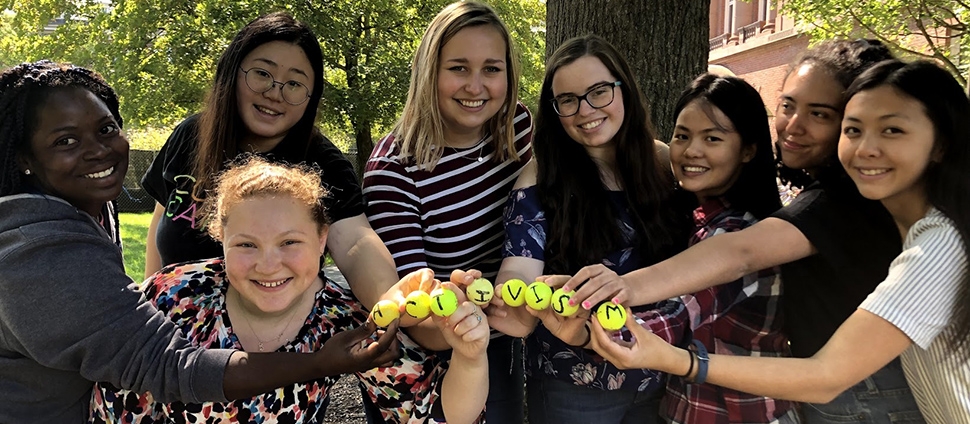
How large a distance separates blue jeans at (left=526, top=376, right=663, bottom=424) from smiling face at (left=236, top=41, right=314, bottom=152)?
62.6 inches

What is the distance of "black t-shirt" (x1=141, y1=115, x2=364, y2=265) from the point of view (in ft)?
8.79

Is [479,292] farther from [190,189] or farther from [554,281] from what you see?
[190,189]

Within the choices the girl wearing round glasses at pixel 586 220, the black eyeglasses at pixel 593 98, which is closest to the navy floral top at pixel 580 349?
the girl wearing round glasses at pixel 586 220

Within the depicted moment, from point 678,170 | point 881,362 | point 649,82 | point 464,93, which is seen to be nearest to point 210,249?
point 464,93

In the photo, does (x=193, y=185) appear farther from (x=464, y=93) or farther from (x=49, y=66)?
(x=464, y=93)

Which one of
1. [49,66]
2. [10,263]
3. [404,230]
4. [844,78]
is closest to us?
[10,263]

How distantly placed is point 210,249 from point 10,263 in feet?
2.96

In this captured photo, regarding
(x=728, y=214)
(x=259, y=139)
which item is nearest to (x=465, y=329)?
(x=728, y=214)

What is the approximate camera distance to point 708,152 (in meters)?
2.64

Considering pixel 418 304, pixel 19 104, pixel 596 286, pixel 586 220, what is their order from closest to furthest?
pixel 19 104 < pixel 418 304 < pixel 596 286 < pixel 586 220

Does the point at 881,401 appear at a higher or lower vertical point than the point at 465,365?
lower

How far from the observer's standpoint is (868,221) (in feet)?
7.39

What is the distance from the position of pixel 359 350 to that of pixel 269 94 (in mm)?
1272

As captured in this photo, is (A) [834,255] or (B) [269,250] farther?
(A) [834,255]
